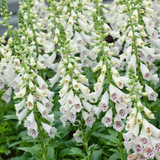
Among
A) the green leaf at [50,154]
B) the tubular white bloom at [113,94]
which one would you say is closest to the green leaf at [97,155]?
the green leaf at [50,154]

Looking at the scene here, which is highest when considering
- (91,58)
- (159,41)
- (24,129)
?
(159,41)

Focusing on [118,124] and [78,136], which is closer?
[118,124]

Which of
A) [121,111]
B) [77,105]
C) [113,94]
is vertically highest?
[113,94]

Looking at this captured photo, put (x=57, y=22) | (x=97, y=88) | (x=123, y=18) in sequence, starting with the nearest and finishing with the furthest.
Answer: (x=97, y=88)
(x=57, y=22)
(x=123, y=18)

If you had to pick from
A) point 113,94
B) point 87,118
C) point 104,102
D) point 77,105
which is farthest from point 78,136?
point 113,94

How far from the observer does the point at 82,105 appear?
204 inches

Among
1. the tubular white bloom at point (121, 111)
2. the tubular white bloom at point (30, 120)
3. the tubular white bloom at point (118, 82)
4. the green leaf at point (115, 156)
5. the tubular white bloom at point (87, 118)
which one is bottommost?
the green leaf at point (115, 156)

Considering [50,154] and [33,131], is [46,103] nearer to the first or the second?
[33,131]

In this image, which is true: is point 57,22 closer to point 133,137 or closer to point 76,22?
point 76,22

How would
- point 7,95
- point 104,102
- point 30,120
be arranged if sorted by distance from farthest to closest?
point 7,95, point 30,120, point 104,102

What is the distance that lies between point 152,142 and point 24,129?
13.2 feet

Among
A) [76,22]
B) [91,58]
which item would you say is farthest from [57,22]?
[91,58]

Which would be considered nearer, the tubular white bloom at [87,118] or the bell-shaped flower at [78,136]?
the tubular white bloom at [87,118]

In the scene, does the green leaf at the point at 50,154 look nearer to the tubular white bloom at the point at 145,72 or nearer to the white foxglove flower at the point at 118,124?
the white foxglove flower at the point at 118,124
